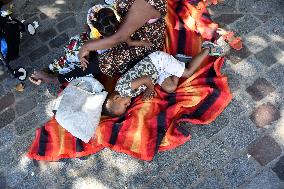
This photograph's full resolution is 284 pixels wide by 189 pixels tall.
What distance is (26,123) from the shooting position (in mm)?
4207

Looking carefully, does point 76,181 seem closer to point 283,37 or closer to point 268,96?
point 268,96

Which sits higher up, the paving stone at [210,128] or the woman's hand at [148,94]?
the woman's hand at [148,94]

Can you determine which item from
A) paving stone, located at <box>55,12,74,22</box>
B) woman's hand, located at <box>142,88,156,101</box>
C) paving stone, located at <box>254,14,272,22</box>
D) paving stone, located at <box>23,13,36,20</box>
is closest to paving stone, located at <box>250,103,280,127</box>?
woman's hand, located at <box>142,88,156,101</box>

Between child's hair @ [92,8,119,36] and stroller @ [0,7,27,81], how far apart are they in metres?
1.33

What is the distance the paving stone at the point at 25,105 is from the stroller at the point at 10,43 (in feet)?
0.99

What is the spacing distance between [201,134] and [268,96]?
2.61ft

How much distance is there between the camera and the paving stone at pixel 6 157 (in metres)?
3.97

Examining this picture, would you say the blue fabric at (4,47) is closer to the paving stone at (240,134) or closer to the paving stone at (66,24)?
the paving stone at (66,24)

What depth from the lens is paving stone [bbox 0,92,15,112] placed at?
441 centimetres

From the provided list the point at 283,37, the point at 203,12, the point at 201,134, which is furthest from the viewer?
the point at 203,12

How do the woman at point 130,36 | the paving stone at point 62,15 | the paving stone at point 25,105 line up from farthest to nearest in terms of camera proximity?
the paving stone at point 62,15 < the paving stone at point 25,105 < the woman at point 130,36

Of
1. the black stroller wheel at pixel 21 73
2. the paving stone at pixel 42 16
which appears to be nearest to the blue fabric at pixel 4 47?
the black stroller wheel at pixel 21 73

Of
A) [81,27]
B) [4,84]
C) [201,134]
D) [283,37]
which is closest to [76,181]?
[201,134]

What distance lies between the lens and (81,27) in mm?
4926
